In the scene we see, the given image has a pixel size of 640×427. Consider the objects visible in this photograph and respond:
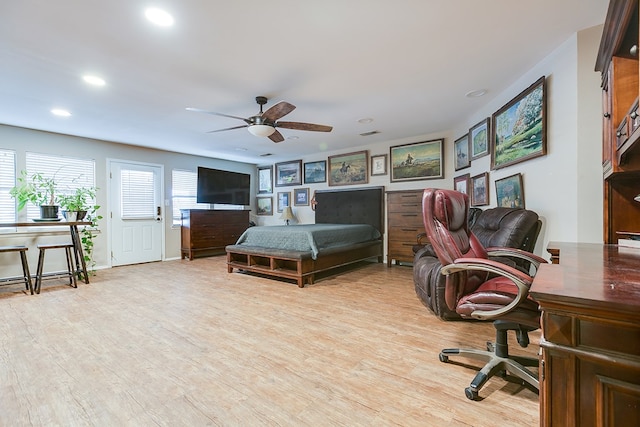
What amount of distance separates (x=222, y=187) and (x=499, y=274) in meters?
6.15

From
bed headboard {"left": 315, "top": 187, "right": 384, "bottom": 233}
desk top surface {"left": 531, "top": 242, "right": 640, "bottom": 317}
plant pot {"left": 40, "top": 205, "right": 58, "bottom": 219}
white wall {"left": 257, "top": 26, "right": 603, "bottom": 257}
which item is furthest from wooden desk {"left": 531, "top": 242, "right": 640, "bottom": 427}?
plant pot {"left": 40, "top": 205, "right": 58, "bottom": 219}

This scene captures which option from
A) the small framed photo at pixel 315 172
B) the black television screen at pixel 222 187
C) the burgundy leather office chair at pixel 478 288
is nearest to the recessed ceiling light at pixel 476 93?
the burgundy leather office chair at pixel 478 288

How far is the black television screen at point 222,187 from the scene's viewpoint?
6.14 meters

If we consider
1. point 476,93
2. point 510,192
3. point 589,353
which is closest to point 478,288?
point 589,353

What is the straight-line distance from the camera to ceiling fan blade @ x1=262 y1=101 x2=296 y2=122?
2.88 meters

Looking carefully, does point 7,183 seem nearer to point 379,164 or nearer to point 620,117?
point 379,164

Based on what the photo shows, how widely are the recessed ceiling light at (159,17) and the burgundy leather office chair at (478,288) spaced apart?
213 cm

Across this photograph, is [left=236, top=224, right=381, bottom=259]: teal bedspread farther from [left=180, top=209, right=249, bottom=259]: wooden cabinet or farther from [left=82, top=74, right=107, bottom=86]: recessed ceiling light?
[left=82, top=74, right=107, bottom=86]: recessed ceiling light

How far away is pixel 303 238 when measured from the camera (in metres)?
4.10

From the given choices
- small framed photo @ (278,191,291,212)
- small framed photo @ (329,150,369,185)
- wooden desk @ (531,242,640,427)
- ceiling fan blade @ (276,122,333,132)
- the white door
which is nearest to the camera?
wooden desk @ (531,242,640,427)

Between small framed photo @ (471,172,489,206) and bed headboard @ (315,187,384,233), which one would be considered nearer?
small framed photo @ (471,172,489,206)

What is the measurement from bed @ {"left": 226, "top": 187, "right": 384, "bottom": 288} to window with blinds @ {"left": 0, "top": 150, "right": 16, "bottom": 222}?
329 centimetres

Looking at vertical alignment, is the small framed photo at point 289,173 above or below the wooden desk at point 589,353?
above

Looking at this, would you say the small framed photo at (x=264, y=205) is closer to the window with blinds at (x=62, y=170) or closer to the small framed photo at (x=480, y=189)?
the window with blinds at (x=62, y=170)
